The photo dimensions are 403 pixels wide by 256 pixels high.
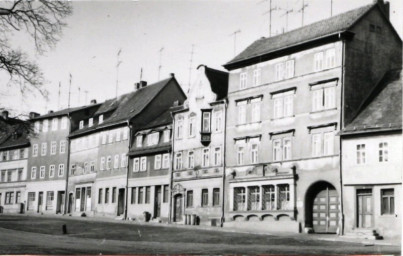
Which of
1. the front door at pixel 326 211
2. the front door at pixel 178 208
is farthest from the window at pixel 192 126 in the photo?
the front door at pixel 326 211

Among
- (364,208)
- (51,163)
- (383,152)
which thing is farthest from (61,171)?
(383,152)

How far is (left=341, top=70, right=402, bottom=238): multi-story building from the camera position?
32.2 meters

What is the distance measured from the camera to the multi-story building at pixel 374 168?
32.2 metres

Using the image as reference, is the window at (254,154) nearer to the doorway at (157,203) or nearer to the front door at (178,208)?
Answer: the front door at (178,208)

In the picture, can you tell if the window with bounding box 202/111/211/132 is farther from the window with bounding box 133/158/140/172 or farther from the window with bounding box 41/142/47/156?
the window with bounding box 41/142/47/156

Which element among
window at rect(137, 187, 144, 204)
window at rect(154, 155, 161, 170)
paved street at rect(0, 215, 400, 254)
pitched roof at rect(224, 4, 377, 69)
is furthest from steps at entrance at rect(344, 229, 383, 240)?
window at rect(137, 187, 144, 204)

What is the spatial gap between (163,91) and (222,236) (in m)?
27.9

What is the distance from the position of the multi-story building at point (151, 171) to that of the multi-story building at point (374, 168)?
19.0 meters

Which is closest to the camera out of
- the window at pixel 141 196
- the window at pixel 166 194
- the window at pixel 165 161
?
the window at pixel 166 194

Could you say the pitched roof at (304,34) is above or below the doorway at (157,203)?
above

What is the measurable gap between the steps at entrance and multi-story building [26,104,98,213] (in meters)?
39.7

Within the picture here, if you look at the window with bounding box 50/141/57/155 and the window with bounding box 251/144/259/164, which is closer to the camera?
the window with bounding box 251/144/259/164

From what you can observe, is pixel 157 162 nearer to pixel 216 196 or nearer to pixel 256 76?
pixel 216 196

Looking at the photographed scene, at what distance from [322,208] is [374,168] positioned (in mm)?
4765
